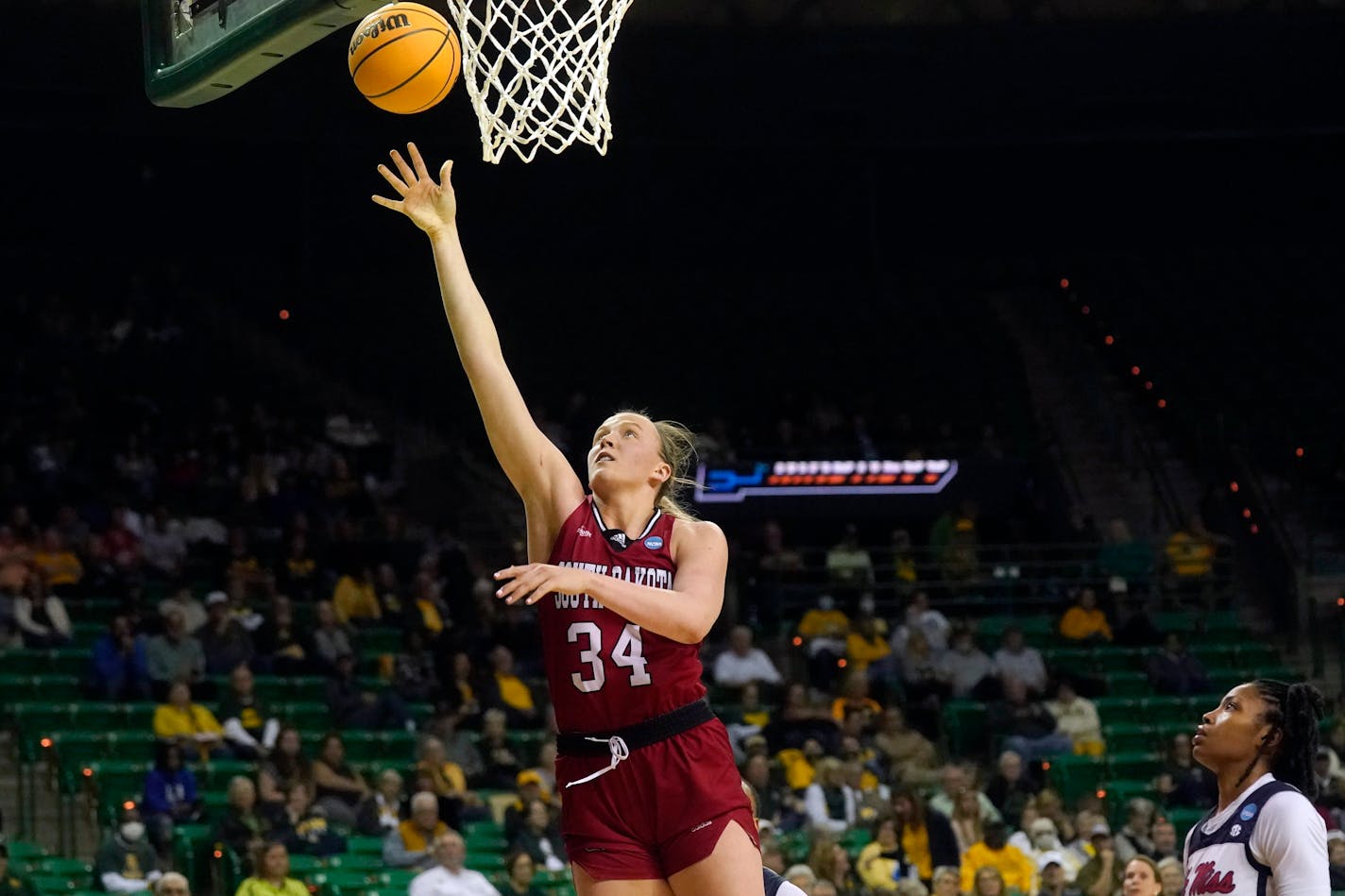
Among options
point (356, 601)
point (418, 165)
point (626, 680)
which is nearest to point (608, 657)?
point (626, 680)

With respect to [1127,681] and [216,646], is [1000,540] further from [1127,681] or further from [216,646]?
[216,646]

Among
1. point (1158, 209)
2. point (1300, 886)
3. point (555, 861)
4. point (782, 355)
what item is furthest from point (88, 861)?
point (1158, 209)

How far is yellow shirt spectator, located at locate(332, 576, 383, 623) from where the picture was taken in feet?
50.7

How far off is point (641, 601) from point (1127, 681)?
12.6 metres

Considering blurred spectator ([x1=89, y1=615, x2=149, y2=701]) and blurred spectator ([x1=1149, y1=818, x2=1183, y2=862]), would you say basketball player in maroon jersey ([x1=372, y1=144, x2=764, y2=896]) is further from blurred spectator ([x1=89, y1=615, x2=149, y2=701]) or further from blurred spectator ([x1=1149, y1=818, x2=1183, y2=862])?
blurred spectator ([x1=89, y1=615, x2=149, y2=701])

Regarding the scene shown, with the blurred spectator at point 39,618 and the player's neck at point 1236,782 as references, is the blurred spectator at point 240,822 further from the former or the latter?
the player's neck at point 1236,782

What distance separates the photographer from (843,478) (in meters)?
20.0

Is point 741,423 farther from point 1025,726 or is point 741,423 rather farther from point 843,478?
point 1025,726

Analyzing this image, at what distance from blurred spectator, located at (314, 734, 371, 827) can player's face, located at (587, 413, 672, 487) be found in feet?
26.7

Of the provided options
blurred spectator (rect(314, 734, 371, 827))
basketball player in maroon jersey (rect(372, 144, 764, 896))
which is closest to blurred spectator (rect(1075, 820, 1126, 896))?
blurred spectator (rect(314, 734, 371, 827))

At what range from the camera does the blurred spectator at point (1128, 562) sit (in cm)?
1816

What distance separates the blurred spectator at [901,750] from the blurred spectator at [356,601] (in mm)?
4146

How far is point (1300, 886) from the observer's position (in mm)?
4578

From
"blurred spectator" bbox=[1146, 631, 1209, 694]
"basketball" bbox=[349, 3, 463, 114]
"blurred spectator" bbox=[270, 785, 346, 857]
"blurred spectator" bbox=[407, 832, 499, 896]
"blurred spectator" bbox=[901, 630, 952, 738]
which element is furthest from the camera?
"blurred spectator" bbox=[1146, 631, 1209, 694]
